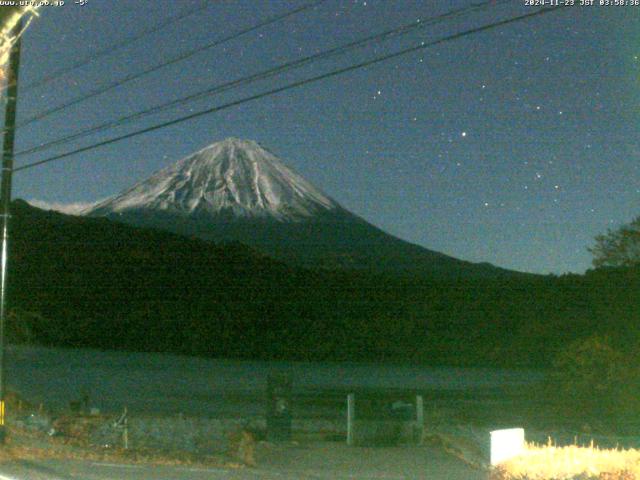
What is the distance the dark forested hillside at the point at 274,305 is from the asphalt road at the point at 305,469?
27.5m

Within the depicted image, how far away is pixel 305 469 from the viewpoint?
14930 millimetres

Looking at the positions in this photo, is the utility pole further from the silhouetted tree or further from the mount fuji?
the mount fuji

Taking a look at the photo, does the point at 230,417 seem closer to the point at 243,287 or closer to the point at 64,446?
the point at 64,446

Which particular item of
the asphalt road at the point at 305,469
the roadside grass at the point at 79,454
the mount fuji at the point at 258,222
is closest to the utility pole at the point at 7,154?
the roadside grass at the point at 79,454

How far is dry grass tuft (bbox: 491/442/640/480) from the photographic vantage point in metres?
8.40

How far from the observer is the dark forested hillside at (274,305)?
56969mm

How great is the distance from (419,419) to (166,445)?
21.3 feet

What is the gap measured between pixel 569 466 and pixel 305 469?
6990mm

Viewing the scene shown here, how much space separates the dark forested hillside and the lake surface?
4.07m

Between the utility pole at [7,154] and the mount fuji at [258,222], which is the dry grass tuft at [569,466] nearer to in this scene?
the utility pole at [7,154]

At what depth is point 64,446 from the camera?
15.6 meters

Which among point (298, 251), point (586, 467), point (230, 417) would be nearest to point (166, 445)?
point (230, 417)

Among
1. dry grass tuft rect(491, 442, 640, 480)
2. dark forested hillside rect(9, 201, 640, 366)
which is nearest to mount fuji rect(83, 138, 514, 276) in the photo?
dark forested hillside rect(9, 201, 640, 366)

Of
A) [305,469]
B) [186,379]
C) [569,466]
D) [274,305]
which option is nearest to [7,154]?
[305,469]
